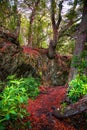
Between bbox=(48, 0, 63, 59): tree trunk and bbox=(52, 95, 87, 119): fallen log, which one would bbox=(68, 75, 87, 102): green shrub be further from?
bbox=(48, 0, 63, 59): tree trunk

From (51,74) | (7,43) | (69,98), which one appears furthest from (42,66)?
(69,98)

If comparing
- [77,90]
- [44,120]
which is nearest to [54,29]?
[77,90]

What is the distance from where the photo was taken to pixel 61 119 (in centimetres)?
631

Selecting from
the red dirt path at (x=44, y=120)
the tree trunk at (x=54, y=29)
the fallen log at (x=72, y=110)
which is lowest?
the red dirt path at (x=44, y=120)

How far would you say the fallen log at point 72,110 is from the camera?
17.6ft

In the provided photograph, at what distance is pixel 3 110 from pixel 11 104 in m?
0.29

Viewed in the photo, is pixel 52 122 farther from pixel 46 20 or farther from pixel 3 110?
Result: pixel 46 20

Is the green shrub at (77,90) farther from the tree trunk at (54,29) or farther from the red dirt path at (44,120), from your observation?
the tree trunk at (54,29)

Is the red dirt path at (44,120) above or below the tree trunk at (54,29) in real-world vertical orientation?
below

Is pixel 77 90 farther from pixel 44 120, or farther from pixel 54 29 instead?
pixel 54 29

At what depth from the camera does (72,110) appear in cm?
569

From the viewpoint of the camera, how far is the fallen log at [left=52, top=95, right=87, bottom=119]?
17.6 feet

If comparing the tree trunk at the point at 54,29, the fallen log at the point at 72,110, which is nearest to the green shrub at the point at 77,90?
the fallen log at the point at 72,110

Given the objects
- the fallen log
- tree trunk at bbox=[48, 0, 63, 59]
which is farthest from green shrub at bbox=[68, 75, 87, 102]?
tree trunk at bbox=[48, 0, 63, 59]
